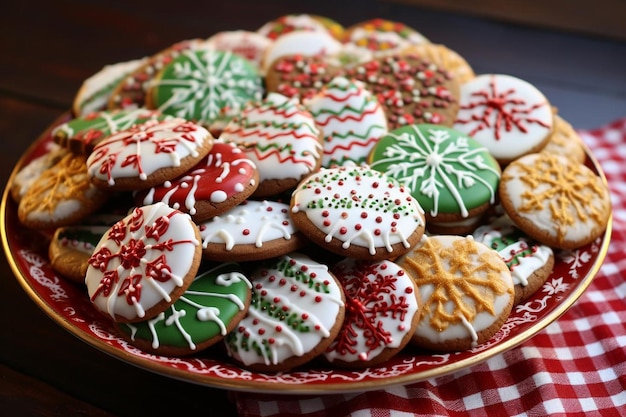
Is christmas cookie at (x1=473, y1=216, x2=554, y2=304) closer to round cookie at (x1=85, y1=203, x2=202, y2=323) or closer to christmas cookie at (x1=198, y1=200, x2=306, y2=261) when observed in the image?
christmas cookie at (x1=198, y1=200, x2=306, y2=261)

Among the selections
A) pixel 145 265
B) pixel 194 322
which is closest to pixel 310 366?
pixel 194 322

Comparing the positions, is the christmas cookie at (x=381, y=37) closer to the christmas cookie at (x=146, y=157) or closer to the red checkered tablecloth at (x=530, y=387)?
the christmas cookie at (x=146, y=157)

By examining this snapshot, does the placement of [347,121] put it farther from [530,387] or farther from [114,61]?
[114,61]

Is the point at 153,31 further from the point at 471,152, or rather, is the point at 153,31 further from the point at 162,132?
the point at 471,152

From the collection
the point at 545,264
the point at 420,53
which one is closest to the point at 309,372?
the point at 545,264

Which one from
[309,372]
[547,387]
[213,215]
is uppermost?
[213,215]

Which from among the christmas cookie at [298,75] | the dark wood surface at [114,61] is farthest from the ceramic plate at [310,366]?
the christmas cookie at [298,75]

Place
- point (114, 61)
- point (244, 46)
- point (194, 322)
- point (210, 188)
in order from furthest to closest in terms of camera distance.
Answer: point (114, 61), point (244, 46), point (210, 188), point (194, 322)
